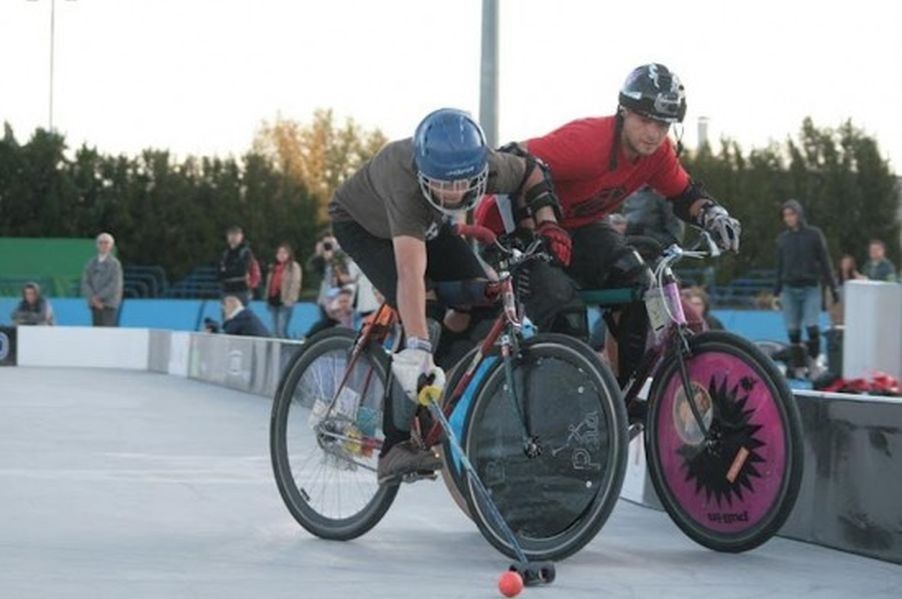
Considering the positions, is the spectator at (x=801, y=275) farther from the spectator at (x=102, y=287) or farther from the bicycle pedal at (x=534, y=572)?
the bicycle pedal at (x=534, y=572)

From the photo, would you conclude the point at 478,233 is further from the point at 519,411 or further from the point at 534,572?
the point at 534,572

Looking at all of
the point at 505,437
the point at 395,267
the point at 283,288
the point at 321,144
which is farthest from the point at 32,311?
the point at 321,144

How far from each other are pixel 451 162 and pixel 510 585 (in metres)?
1.54

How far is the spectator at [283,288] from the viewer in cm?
2648

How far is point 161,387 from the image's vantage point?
68.2 feet

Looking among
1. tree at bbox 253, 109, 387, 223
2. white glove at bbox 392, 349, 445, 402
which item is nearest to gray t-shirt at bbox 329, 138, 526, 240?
white glove at bbox 392, 349, 445, 402

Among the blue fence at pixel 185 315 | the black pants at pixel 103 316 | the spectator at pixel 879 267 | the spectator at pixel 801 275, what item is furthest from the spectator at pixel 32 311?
the spectator at pixel 801 275

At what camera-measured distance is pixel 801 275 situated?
18.8 meters

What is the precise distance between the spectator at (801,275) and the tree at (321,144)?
292ft

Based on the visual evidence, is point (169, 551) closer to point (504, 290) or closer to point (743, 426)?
point (504, 290)

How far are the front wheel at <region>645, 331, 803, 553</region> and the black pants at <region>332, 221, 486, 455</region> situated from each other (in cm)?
83

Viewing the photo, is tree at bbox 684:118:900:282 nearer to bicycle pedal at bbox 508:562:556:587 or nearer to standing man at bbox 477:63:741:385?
standing man at bbox 477:63:741:385

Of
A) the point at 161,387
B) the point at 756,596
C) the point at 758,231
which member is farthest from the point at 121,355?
the point at 758,231

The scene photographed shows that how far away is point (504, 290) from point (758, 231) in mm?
60860
